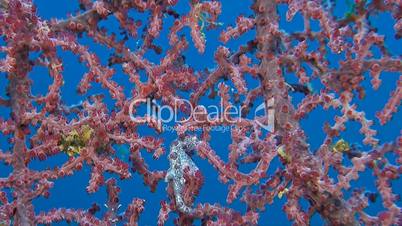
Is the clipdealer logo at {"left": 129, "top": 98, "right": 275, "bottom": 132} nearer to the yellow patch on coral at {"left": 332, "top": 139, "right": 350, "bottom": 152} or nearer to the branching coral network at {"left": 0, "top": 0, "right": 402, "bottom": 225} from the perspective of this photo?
the branching coral network at {"left": 0, "top": 0, "right": 402, "bottom": 225}

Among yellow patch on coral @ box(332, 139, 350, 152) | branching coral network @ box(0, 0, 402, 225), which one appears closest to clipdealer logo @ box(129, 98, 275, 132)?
branching coral network @ box(0, 0, 402, 225)

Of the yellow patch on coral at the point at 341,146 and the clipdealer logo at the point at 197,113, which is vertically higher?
the clipdealer logo at the point at 197,113

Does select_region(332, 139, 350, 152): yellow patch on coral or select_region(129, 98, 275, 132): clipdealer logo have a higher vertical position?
select_region(129, 98, 275, 132): clipdealer logo

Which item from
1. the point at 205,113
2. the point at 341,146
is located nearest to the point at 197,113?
the point at 205,113

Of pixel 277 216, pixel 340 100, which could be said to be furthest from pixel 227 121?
pixel 277 216

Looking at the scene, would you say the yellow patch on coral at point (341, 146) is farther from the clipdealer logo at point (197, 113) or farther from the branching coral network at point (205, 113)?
the clipdealer logo at point (197, 113)

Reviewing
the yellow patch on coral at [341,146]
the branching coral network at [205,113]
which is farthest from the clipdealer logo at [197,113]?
the yellow patch on coral at [341,146]

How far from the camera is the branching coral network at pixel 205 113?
3.80 m

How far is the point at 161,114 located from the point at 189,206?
2.95ft

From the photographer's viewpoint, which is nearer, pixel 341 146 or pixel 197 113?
pixel 341 146

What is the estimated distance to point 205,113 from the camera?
4117 mm

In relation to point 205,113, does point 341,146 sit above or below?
below

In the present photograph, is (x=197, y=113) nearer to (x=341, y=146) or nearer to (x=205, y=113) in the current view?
(x=205, y=113)

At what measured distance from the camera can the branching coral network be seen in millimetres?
3797
